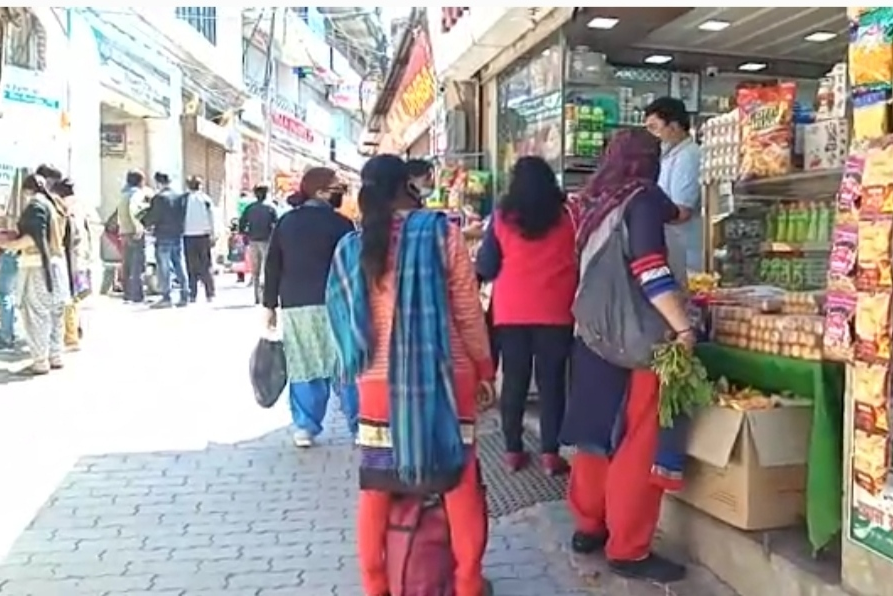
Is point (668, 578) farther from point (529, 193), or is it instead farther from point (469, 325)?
point (529, 193)

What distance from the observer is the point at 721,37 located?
6918mm

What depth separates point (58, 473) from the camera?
5.41 meters

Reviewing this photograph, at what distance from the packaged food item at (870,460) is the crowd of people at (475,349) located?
2.28ft

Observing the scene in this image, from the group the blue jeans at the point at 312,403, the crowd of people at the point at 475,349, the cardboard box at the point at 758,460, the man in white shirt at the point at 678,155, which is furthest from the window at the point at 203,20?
the cardboard box at the point at 758,460

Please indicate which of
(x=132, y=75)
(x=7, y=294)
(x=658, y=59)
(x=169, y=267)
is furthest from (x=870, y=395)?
(x=132, y=75)

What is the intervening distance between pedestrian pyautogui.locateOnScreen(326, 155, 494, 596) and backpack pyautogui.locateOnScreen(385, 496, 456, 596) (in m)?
0.03

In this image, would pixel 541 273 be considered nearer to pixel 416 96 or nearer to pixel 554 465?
pixel 554 465

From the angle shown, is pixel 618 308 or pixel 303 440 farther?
pixel 303 440

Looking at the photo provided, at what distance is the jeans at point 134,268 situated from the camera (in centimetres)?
1400

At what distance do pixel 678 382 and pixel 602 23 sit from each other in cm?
372

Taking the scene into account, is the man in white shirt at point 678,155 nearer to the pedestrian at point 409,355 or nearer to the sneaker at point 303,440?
the pedestrian at point 409,355

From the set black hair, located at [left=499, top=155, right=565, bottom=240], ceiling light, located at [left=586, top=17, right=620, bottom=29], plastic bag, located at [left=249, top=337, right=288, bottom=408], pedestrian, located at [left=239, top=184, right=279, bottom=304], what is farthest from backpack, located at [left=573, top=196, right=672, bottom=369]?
pedestrian, located at [left=239, top=184, right=279, bottom=304]

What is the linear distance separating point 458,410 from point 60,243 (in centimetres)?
580

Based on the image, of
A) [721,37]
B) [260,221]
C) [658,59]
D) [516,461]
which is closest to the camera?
[516,461]
